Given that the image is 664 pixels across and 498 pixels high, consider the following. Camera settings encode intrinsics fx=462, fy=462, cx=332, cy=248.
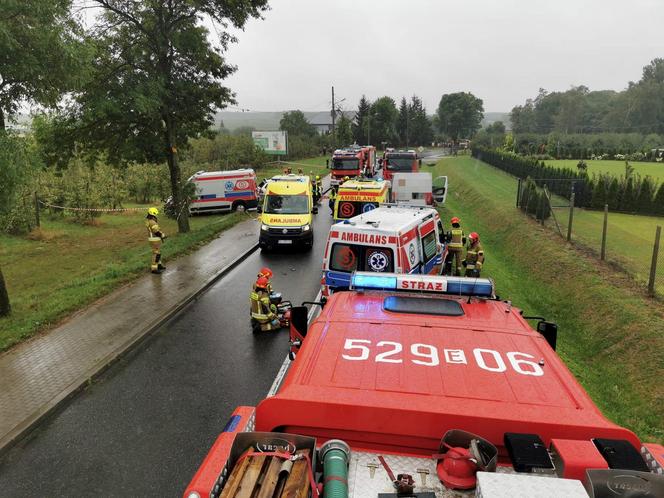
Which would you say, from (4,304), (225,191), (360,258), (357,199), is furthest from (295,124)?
(360,258)

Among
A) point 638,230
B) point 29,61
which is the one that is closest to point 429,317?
point 29,61

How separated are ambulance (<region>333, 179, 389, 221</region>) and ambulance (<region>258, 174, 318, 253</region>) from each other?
1.70m

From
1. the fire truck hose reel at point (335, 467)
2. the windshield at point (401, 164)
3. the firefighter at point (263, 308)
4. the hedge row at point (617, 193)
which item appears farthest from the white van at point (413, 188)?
the fire truck hose reel at point (335, 467)

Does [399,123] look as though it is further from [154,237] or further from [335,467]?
[335,467]

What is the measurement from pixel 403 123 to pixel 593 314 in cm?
9795

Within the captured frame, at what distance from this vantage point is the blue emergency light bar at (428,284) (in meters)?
4.85

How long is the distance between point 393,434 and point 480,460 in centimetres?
57

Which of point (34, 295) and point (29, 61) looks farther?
point (34, 295)

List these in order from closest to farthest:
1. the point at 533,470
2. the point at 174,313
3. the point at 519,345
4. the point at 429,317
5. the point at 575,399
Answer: the point at 533,470
the point at 575,399
the point at 519,345
the point at 429,317
the point at 174,313

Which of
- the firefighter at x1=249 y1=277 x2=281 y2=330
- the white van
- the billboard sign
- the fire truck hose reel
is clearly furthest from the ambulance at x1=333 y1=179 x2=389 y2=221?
the billboard sign

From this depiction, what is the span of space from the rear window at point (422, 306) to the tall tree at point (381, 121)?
308 feet

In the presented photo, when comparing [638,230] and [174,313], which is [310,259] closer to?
[174,313]

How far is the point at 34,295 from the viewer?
12.4 meters

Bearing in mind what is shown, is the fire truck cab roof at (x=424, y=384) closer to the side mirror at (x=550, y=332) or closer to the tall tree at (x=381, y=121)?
the side mirror at (x=550, y=332)
